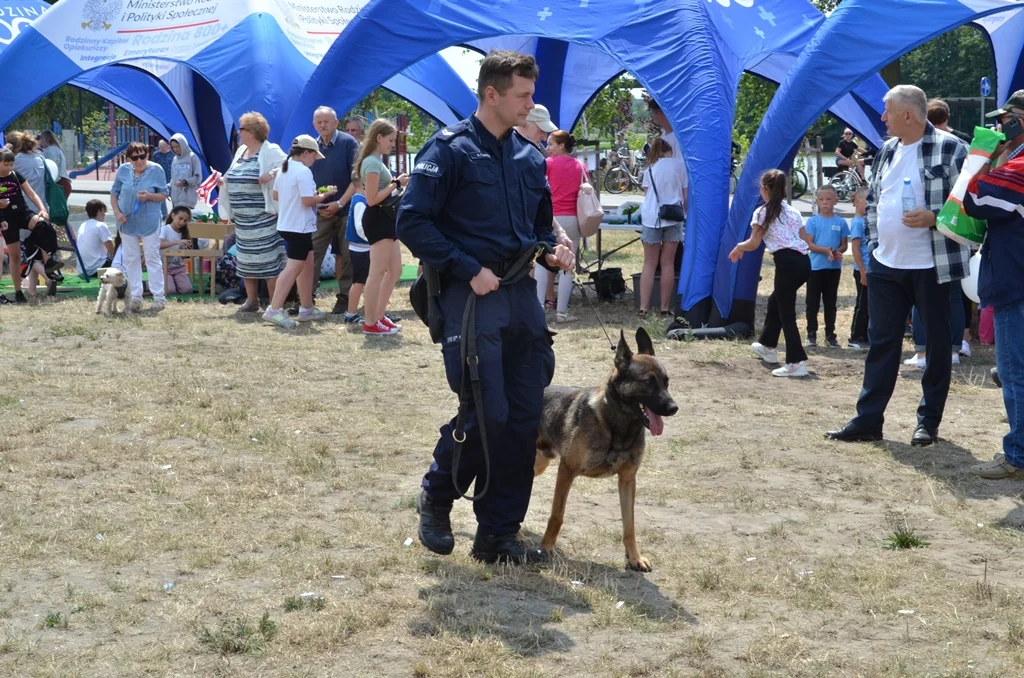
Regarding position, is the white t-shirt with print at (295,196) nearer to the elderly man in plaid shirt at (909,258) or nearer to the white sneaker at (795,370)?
the white sneaker at (795,370)

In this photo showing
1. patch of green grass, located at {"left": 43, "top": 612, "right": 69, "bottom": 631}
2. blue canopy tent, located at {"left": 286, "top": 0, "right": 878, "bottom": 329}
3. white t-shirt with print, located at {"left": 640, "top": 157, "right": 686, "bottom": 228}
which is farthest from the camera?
white t-shirt with print, located at {"left": 640, "top": 157, "right": 686, "bottom": 228}

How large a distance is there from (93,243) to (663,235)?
6.77 meters

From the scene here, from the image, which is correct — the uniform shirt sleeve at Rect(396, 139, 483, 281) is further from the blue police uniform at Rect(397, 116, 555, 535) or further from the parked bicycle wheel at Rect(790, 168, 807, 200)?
the parked bicycle wheel at Rect(790, 168, 807, 200)

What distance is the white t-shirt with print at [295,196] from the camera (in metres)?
10.8

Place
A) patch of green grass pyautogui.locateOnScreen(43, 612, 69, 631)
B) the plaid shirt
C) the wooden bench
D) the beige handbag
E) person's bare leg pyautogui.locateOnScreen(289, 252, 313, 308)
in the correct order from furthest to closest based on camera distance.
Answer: the wooden bench
person's bare leg pyautogui.locateOnScreen(289, 252, 313, 308)
the beige handbag
the plaid shirt
patch of green grass pyautogui.locateOnScreen(43, 612, 69, 631)

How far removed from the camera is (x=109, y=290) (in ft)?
38.1

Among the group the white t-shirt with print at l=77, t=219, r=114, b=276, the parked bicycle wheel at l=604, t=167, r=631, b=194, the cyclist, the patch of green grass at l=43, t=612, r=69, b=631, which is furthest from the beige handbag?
the cyclist

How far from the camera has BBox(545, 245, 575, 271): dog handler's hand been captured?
449 cm

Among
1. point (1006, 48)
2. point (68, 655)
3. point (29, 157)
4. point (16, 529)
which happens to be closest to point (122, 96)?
point (29, 157)

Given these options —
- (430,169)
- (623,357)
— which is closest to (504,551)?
(623,357)

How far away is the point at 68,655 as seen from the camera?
3.84 metres

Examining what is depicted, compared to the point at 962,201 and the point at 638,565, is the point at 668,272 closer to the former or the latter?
the point at 962,201

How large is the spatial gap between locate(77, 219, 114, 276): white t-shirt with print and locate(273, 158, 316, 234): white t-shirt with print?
11.6ft

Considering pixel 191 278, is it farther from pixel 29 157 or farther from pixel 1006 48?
pixel 1006 48
